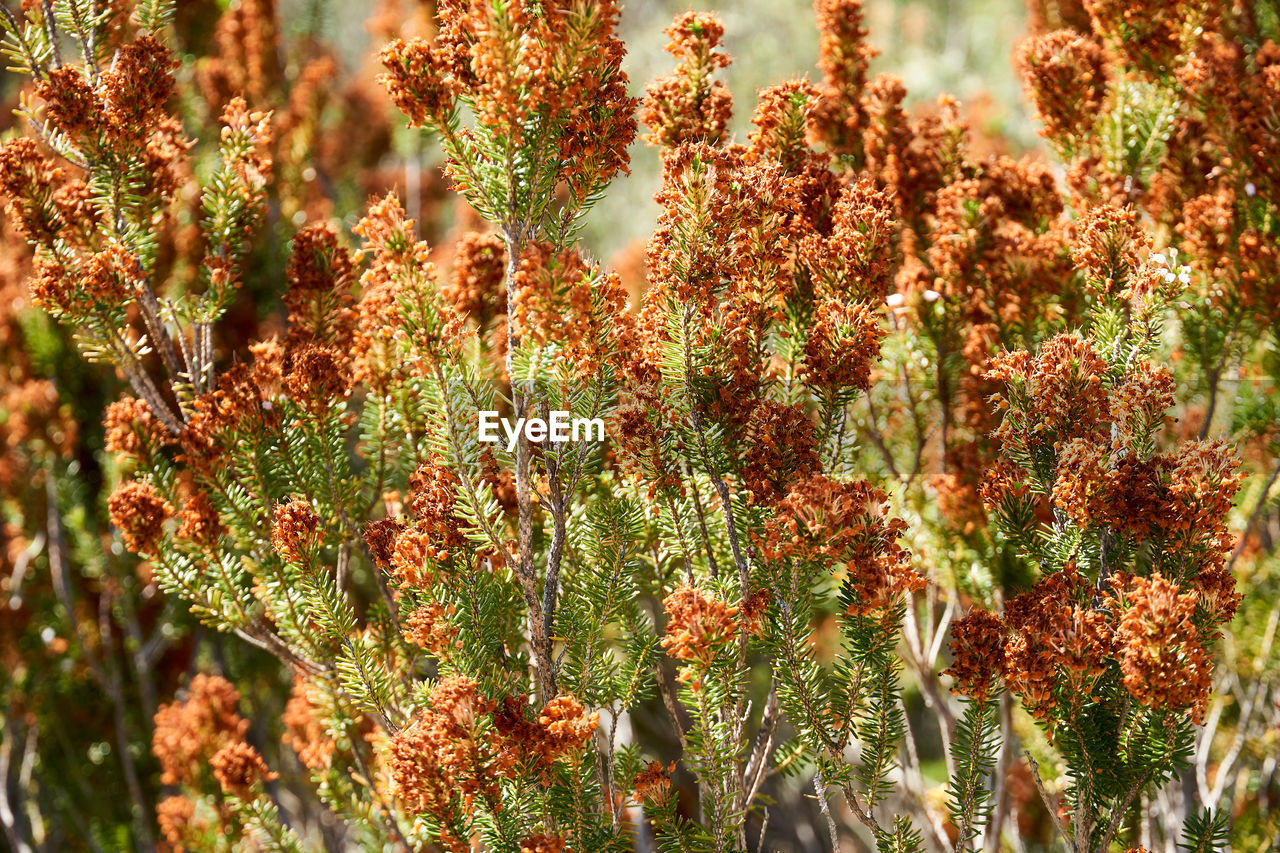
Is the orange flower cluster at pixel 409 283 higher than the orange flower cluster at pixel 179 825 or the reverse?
higher

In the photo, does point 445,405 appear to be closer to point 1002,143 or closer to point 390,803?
point 390,803

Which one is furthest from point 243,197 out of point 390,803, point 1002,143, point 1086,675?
point 1002,143

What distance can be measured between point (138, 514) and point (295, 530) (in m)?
0.57

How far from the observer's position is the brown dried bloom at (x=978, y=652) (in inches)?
77.7

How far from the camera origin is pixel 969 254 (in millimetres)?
2893

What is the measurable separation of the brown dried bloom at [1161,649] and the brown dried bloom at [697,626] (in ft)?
2.53

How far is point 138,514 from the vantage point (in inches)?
97.8

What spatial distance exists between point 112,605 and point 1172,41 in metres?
5.32

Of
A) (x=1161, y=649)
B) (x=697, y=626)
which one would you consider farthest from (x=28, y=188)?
(x=1161, y=649)

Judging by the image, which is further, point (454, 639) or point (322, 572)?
point (322, 572)

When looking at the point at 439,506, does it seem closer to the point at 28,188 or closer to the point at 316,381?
the point at 316,381

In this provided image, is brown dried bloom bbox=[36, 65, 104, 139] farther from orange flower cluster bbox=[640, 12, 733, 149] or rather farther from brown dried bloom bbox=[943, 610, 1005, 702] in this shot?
brown dried bloom bbox=[943, 610, 1005, 702]

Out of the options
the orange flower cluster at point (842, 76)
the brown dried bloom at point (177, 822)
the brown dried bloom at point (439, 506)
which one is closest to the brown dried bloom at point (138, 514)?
the brown dried bloom at point (439, 506)

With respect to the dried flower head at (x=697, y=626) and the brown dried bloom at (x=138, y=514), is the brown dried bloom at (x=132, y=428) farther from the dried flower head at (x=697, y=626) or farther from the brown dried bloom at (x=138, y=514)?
the dried flower head at (x=697, y=626)
